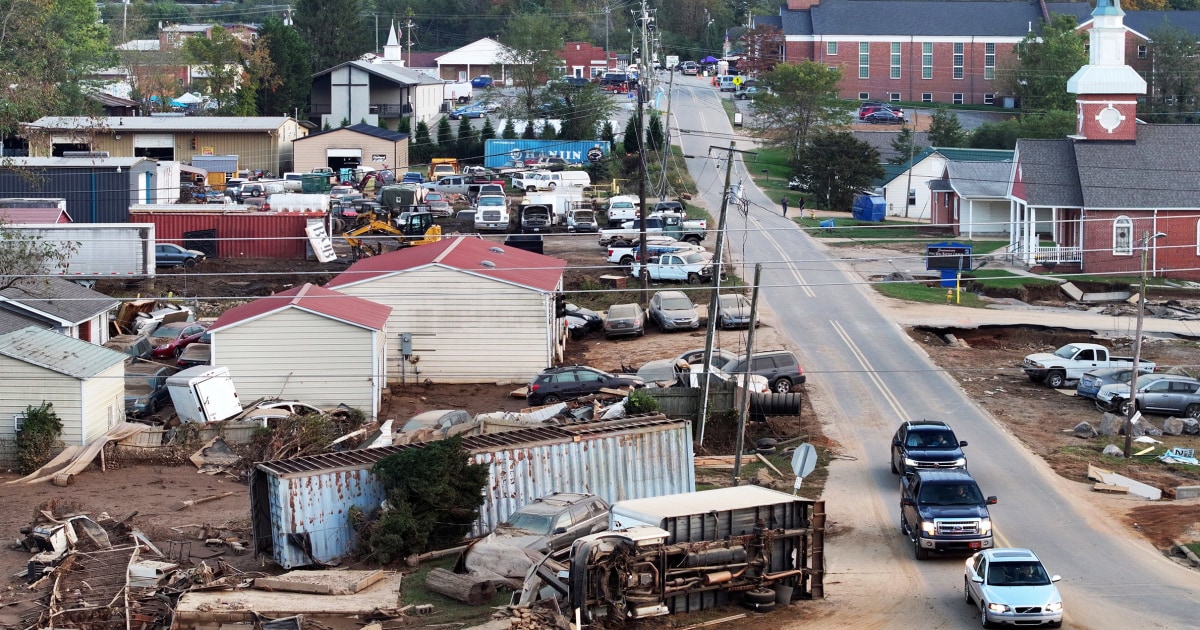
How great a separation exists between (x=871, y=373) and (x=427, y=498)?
19646 millimetres

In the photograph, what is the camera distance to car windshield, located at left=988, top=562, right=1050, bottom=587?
18438 mm

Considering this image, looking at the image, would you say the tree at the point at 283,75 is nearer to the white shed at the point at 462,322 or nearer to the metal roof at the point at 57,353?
the white shed at the point at 462,322

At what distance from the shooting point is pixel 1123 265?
53188 millimetres

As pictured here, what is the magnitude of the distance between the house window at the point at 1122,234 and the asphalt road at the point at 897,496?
10177mm

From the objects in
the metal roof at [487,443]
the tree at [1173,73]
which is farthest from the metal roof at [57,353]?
the tree at [1173,73]

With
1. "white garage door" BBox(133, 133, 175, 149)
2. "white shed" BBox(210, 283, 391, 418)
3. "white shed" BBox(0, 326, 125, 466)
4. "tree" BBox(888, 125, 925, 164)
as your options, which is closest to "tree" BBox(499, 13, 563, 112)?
"white garage door" BBox(133, 133, 175, 149)

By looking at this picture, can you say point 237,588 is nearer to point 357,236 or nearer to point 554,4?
point 357,236

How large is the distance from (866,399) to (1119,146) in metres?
25.3

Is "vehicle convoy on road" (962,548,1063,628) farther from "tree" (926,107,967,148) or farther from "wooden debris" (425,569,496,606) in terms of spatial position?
"tree" (926,107,967,148)

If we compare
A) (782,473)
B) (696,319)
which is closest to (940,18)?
(696,319)

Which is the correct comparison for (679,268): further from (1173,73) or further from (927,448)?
(1173,73)

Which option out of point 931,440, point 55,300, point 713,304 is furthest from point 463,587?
point 55,300

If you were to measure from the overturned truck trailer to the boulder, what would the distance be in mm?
15132

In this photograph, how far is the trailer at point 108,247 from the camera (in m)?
49.3
